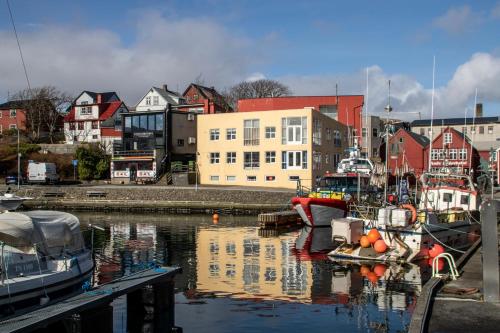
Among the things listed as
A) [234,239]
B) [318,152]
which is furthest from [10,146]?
[234,239]

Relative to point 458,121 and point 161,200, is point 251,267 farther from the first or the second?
point 458,121

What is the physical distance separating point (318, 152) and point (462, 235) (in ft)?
95.0

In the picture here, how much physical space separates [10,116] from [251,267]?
277 feet

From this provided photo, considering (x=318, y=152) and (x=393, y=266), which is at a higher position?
(x=318, y=152)

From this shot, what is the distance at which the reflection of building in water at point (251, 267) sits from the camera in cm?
2007

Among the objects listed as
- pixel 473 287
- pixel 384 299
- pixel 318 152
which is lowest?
pixel 384 299

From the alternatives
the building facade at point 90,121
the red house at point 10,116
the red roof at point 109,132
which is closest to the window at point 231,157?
the red roof at point 109,132

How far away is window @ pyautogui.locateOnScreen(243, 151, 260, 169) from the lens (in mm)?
60750

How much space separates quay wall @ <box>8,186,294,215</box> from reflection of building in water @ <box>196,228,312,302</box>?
1479 cm

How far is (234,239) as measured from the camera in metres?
34.8

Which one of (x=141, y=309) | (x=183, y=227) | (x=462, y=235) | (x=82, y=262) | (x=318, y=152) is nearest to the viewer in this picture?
(x=141, y=309)

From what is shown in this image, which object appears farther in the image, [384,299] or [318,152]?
[318,152]

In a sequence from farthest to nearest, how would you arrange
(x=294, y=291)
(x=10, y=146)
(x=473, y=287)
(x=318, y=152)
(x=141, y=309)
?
(x=10, y=146), (x=318, y=152), (x=294, y=291), (x=141, y=309), (x=473, y=287)

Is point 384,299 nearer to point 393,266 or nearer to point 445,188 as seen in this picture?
point 393,266
